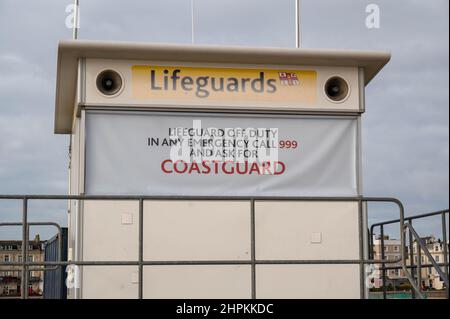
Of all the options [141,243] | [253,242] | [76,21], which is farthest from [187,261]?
[76,21]

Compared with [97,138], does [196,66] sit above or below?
above

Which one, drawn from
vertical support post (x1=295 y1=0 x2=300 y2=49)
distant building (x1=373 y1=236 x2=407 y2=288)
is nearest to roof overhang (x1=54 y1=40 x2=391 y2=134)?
vertical support post (x1=295 y1=0 x2=300 y2=49)

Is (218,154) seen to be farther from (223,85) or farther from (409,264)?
(409,264)

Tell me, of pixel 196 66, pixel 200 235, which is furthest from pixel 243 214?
pixel 196 66

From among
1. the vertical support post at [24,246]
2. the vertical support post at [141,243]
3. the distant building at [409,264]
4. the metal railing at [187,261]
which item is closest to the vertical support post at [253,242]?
the metal railing at [187,261]

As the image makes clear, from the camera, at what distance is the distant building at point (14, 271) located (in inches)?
421

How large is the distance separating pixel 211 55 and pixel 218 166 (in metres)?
1.30

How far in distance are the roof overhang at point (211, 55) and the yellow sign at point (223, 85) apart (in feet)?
0.43

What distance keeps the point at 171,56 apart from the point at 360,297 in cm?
353

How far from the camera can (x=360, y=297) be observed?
8.86 metres

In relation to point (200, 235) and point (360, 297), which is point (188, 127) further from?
point (360, 297)

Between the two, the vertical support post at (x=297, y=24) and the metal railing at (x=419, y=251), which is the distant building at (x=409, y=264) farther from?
the vertical support post at (x=297, y=24)
